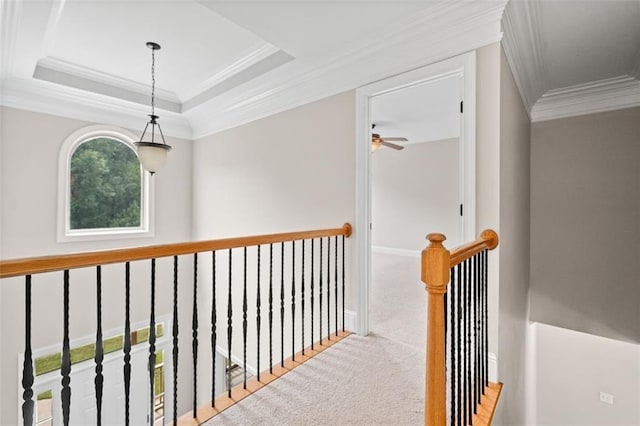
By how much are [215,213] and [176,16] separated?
259cm

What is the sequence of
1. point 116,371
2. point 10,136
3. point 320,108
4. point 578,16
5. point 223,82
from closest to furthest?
point 578,16 < point 320,108 < point 10,136 < point 223,82 < point 116,371

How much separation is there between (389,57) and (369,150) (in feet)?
2.48

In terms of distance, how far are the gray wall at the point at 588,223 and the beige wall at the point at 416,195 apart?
5.84 feet

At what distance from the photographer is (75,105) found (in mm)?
3875

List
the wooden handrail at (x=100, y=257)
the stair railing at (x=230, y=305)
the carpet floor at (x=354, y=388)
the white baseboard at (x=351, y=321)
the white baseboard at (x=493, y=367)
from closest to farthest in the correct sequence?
1. the wooden handrail at (x=100, y=257)
2. the stair railing at (x=230, y=305)
3. the carpet floor at (x=354, y=388)
4. the white baseboard at (x=493, y=367)
5. the white baseboard at (x=351, y=321)

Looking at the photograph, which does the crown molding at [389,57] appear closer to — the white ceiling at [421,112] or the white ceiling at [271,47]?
the white ceiling at [271,47]

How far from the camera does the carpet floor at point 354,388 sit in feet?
5.65

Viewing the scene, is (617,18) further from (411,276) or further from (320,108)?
(411,276)

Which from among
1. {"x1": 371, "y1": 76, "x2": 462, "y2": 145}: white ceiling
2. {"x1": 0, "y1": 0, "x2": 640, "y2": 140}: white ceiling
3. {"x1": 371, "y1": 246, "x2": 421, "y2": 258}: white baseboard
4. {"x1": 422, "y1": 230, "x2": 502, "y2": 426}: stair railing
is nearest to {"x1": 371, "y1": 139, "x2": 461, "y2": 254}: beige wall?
{"x1": 371, "y1": 246, "x2": 421, "y2": 258}: white baseboard

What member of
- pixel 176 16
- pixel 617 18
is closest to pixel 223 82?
pixel 176 16

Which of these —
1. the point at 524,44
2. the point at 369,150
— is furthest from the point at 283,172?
the point at 524,44

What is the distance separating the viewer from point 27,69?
125 inches

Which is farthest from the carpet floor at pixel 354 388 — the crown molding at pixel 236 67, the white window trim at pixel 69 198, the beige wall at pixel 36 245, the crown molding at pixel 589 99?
the white window trim at pixel 69 198

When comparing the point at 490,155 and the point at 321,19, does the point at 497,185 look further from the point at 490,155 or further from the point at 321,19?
the point at 321,19
